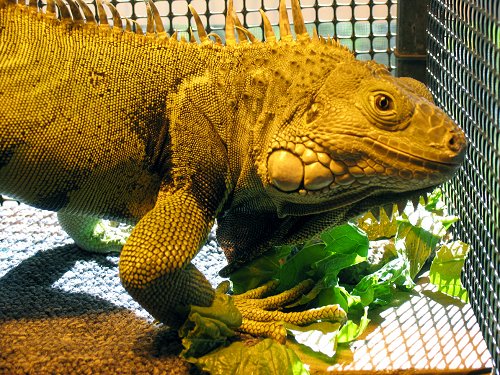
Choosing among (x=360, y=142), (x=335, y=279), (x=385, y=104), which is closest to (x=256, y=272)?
(x=335, y=279)

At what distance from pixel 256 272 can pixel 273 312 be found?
31 centimetres

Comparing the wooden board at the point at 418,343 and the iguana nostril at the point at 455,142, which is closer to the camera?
the iguana nostril at the point at 455,142

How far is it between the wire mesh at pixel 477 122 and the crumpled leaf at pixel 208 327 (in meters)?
1.08

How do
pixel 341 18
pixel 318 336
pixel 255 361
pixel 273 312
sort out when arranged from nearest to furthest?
pixel 255 361, pixel 318 336, pixel 273 312, pixel 341 18

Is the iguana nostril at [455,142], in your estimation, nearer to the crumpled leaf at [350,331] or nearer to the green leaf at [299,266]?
the crumpled leaf at [350,331]

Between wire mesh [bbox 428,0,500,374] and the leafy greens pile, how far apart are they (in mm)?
141

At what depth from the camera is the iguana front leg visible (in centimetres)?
279

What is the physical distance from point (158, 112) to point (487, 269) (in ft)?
5.27

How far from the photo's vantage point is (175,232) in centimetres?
284

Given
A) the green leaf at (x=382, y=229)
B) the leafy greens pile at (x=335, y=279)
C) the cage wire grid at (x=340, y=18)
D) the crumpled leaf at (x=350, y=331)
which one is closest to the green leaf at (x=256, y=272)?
the leafy greens pile at (x=335, y=279)

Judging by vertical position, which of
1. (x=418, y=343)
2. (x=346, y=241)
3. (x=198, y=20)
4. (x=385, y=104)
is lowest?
(x=418, y=343)

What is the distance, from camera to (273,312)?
3104 millimetres

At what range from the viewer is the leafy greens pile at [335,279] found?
2.81m

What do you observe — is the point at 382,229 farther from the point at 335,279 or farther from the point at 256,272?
the point at 256,272
